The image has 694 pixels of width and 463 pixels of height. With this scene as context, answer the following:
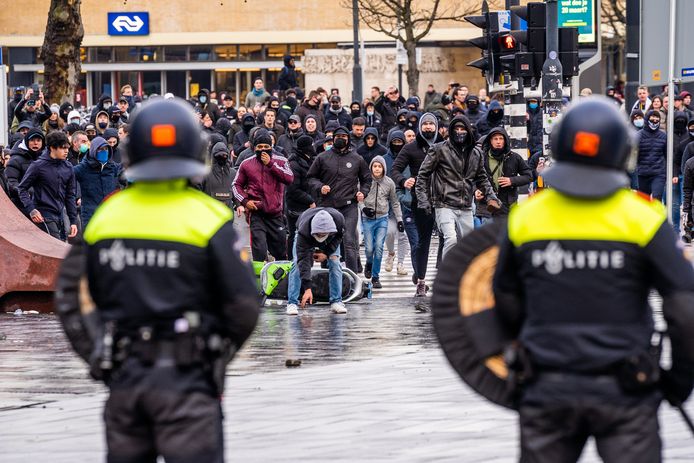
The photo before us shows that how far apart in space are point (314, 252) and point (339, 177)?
2.13 meters

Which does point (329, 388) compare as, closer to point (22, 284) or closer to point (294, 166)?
point (22, 284)

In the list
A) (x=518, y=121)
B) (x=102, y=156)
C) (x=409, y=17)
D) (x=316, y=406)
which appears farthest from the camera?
(x=409, y=17)

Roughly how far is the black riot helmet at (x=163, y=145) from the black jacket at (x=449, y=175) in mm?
10948

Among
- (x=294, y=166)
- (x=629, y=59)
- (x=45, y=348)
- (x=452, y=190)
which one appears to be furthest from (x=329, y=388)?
(x=629, y=59)

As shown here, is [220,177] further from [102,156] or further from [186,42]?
[186,42]

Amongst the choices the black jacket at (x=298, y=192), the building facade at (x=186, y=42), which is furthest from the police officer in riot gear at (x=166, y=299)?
the building facade at (x=186, y=42)

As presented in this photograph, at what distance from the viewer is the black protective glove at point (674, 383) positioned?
4.91m

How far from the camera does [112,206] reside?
5.18m

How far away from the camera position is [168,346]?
4965mm

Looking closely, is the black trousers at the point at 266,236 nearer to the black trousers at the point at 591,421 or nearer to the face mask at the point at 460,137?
the face mask at the point at 460,137

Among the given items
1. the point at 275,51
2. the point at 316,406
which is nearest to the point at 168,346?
the point at 316,406

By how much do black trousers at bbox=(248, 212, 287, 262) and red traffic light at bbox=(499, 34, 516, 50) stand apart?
175 inches

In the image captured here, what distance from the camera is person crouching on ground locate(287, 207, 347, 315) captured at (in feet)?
49.3

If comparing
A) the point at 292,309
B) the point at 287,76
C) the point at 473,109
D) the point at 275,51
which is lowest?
the point at 292,309
